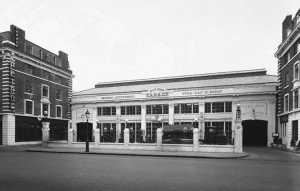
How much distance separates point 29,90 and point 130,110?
14932 millimetres

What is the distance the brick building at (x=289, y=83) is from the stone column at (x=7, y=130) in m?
32.2

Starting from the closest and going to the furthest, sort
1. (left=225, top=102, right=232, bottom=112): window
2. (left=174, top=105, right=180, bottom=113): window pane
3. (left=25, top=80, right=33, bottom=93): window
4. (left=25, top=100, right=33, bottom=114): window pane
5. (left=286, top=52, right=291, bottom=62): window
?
(left=286, top=52, right=291, bottom=62): window
(left=25, top=100, right=33, bottom=114): window pane
(left=25, top=80, right=33, bottom=93): window
(left=225, top=102, right=232, bottom=112): window
(left=174, top=105, right=180, bottom=113): window pane

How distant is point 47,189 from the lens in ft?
27.8

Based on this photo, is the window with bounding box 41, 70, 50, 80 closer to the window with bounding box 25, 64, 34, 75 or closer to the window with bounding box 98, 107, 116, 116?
the window with bounding box 25, 64, 34, 75

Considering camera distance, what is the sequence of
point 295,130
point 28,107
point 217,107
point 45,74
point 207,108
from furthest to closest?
point 45,74
point 207,108
point 217,107
point 28,107
point 295,130

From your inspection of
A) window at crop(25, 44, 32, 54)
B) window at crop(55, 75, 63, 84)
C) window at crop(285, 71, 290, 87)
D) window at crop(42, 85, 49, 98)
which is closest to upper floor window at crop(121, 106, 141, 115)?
window at crop(55, 75, 63, 84)

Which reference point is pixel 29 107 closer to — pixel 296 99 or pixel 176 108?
pixel 176 108

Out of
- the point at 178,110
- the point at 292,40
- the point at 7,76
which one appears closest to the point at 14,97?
the point at 7,76

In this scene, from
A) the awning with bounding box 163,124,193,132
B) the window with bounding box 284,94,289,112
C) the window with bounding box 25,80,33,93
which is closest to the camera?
the window with bounding box 284,94,289,112

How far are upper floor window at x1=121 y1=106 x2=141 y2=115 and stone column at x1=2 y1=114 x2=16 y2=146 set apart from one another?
631 inches

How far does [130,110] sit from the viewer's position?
40438mm

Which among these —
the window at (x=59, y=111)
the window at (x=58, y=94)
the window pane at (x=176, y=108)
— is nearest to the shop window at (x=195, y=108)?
the window pane at (x=176, y=108)

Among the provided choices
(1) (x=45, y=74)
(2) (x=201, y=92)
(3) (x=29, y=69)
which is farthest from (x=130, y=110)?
(3) (x=29, y=69)

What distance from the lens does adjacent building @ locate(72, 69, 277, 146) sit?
112 feet
